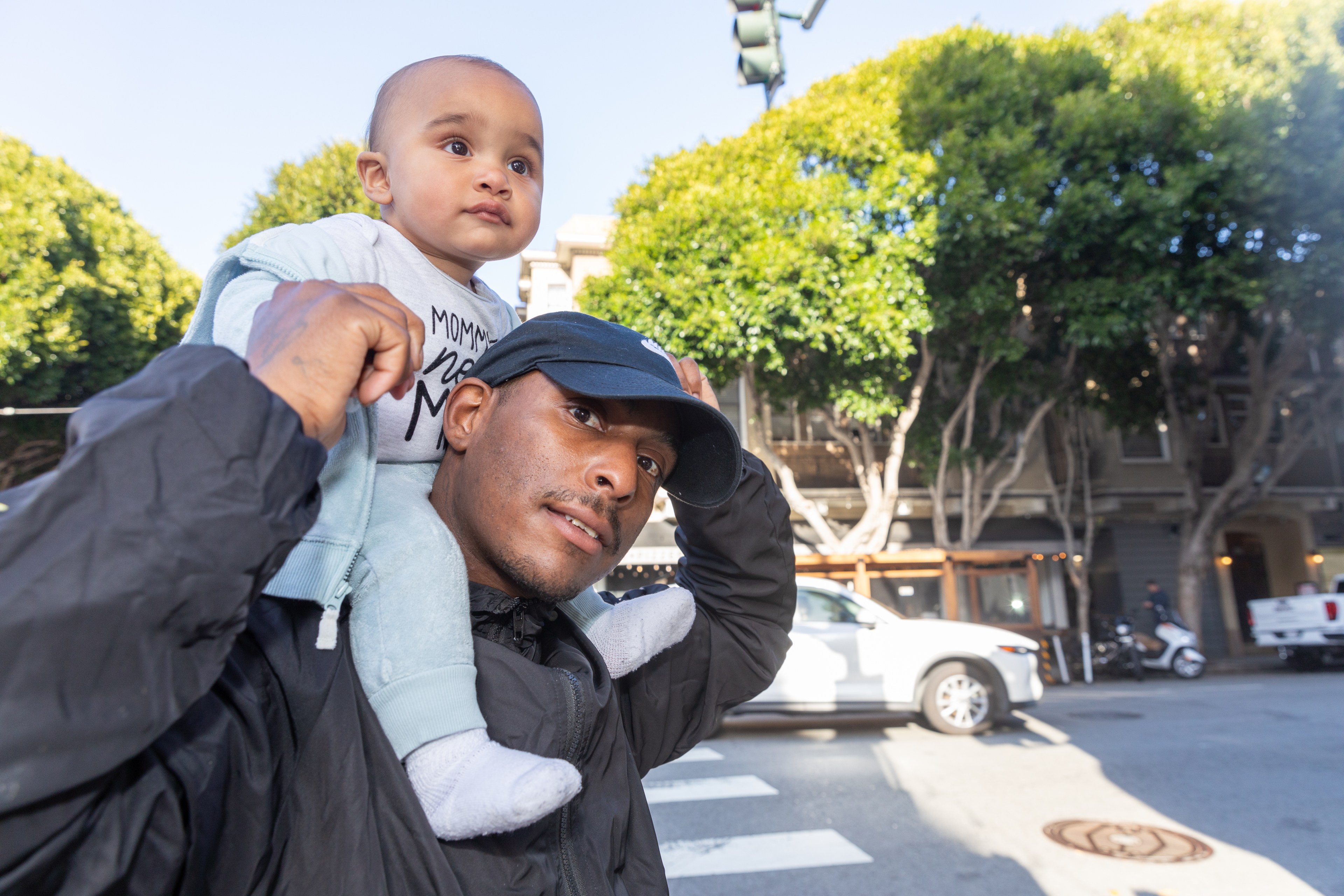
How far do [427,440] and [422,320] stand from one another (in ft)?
0.63

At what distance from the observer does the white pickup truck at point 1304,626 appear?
16.0 meters

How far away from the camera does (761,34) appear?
538cm

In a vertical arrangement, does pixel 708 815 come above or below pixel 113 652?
below

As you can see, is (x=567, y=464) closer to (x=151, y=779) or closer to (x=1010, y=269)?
(x=151, y=779)

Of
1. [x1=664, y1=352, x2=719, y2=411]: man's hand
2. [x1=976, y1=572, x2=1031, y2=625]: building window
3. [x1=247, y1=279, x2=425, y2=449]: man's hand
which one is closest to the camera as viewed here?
[x1=247, y1=279, x2=425, y2=449]: man's hand

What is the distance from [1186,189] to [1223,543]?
12.8 metres

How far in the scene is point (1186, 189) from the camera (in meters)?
13.0

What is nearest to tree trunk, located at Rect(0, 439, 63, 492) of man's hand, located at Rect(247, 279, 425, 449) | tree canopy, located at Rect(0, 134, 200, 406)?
tree canopy, located at Rect(0, 134, 200, 406)

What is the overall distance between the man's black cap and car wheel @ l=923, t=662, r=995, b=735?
8.74 meters

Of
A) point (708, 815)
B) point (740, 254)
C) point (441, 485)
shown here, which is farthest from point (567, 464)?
point (740, 254)

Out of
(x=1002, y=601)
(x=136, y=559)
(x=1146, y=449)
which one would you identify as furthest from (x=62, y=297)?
(x=1146, y=449)

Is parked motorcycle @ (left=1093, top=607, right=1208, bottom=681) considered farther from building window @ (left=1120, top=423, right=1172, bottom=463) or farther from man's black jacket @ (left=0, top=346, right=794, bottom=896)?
man's black jacket @ (left=0, top=346, right=794, bottom=896)

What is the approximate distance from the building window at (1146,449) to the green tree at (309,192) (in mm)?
17662

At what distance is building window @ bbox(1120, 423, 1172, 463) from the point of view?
20.4 metres
